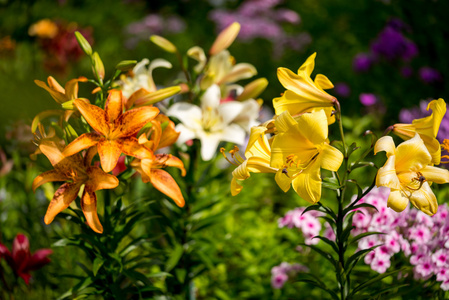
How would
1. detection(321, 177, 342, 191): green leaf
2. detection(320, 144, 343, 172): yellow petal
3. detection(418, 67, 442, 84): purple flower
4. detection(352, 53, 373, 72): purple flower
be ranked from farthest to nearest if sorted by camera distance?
detection(352, 53, 373, 72): purple flower < detection(418, 67, 442, 84): purple flower < detection(321, 177, 342, 191): green leaf < detection(320, 144, 343, 172): yellow petal

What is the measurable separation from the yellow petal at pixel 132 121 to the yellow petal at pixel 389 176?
0.55 meters

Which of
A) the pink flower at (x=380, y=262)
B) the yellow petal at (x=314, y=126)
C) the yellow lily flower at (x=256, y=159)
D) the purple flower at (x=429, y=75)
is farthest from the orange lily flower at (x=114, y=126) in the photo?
the purple flower at (x=429, y=75)

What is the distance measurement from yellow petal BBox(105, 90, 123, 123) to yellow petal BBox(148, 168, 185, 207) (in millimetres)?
182

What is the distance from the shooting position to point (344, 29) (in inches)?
179

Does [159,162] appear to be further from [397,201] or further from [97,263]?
[397,201]

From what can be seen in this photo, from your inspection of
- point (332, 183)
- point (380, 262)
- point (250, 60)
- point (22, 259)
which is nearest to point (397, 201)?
point (332, 183)

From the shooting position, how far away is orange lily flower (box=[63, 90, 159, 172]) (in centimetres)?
100

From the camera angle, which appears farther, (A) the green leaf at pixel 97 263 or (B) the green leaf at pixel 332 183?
(A) the green leaf at pixel 97 263

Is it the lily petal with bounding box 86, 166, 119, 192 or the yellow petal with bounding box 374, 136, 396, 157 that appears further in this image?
the lily petal with bounding box 86, 166, 119, 192

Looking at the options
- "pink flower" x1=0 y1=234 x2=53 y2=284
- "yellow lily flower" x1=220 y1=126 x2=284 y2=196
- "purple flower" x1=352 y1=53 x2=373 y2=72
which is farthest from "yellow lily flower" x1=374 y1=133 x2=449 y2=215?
"purple flower" x1=352 y1=53 x2=373 y2=72

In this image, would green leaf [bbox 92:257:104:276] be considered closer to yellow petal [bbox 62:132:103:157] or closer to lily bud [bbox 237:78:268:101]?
yellow petal [bbox 62:132:103:157]

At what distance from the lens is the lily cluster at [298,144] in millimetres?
871

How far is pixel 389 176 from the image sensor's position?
86 centimetres

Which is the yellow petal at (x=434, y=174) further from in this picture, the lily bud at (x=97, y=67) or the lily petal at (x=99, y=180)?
the lily bud at (x=97, y=67)
